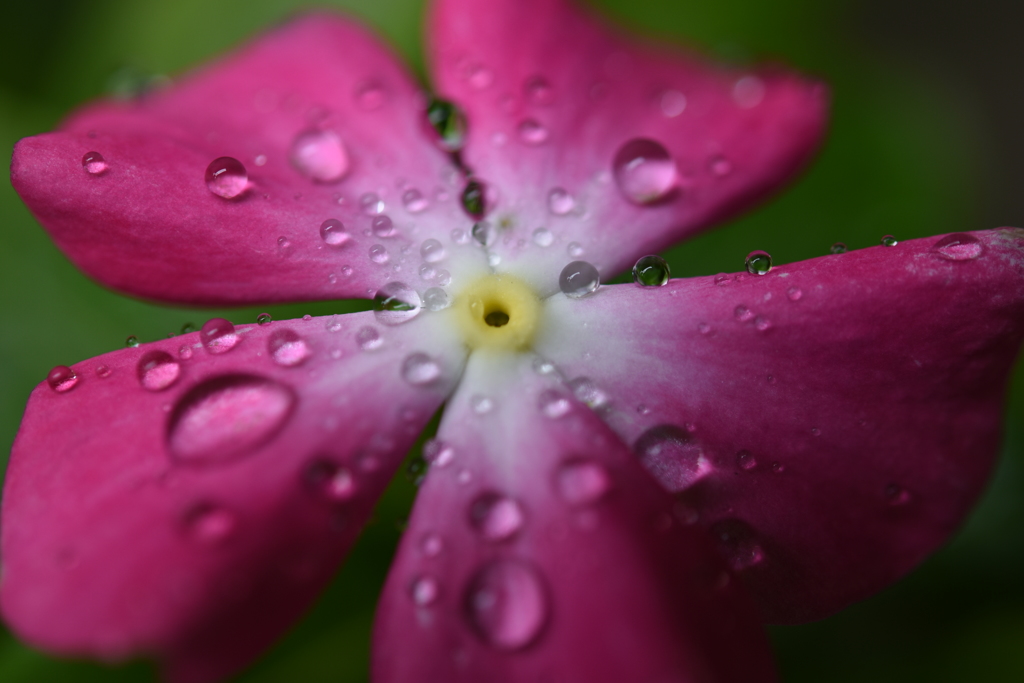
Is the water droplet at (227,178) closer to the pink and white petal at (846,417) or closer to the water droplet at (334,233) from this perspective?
the water droplet at (334,233)

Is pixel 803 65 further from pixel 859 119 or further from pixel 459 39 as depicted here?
pixel 459 39

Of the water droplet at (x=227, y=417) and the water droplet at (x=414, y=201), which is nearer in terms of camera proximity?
the water droplet at (x=227, y=417)

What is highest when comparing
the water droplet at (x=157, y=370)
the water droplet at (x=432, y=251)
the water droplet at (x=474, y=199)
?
the water droplet at (x=474, y=199)

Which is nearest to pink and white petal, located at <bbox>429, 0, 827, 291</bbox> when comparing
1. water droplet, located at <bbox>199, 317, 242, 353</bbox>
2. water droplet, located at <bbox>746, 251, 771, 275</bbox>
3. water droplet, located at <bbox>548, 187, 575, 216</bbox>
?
water droplet, located at <bbox>548, 187, 575, 216</bbox>

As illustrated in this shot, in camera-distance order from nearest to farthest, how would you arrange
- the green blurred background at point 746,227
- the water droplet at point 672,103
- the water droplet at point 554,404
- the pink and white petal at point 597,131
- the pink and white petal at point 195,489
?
1. the pink and white petal at point 195,489
2. the water droplet at point 554,404
3. the pink and white petal at point 597,131
4. the water droplet at point 672,103
5. the green blurred background at point 746,227

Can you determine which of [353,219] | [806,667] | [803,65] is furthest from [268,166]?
[803,65]

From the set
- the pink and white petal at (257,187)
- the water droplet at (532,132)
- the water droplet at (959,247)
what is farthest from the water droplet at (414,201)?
the water droplet at (959,247)

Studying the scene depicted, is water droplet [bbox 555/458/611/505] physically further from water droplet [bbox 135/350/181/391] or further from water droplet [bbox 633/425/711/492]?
water droplet [bbox 135/350/181/391]
